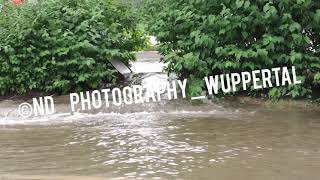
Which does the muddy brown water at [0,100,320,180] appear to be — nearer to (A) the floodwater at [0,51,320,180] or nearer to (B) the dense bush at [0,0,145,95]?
(A) the floodwater at [0,51,320,180]

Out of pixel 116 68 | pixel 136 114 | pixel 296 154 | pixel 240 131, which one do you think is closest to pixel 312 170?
pixel 296 154

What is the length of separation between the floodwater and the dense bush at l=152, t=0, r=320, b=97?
0.81 metres

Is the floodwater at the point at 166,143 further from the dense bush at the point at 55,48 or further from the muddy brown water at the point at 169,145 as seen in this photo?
the dense bush at the point at 55,48

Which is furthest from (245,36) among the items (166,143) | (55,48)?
(55,48)

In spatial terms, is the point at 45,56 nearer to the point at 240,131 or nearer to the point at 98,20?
the point at 98,20

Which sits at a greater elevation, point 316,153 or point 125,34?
point 125,34

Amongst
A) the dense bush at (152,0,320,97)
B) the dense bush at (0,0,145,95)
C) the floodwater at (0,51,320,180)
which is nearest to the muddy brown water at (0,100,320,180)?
the floodwater at (0,51,320,180)

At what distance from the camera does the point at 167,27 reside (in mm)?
11258

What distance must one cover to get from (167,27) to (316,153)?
5.07m

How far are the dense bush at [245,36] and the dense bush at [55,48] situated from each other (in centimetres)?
140

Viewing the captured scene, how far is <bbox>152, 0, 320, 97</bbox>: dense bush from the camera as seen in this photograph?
34.1 feet

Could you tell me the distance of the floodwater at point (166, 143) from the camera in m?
6.44

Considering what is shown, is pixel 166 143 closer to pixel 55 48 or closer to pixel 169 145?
pixel 169 145

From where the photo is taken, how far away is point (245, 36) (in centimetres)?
1066
